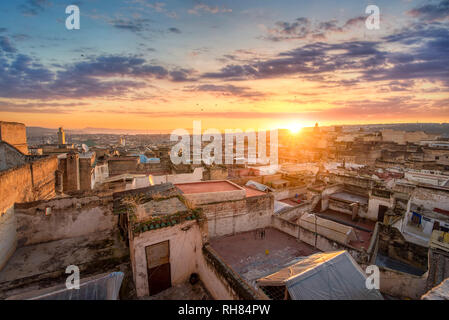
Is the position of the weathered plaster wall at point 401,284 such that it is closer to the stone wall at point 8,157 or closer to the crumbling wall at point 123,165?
the stone wall at point 8,157

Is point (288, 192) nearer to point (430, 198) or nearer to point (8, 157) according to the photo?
point (430, 198)

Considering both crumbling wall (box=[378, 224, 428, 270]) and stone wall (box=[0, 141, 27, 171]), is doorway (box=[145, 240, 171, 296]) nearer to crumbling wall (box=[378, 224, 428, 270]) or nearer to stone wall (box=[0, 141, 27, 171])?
crumbling wall (box=[378, 224, 428, 270])

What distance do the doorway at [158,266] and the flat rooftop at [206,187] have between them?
19.3 feet

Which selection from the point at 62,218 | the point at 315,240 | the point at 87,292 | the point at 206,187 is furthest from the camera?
the point at 206,187

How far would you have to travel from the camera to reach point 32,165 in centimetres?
1105

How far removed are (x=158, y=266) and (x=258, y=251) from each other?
213 inches

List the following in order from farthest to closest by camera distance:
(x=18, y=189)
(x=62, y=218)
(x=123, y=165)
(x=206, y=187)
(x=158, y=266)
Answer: (x=123, y=165), (x=206, y=187), (x=18, y=189), (x=62, y=218), (x=158, y=266)

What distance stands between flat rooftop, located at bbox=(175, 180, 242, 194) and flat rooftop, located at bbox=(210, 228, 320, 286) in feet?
8.84

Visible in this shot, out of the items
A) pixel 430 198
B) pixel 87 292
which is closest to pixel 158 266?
pixel 87 292

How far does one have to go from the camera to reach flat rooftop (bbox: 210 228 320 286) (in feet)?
27.9

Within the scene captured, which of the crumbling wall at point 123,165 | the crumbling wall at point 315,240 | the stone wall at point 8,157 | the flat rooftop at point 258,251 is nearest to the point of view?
the flat rooftop at point 258,251

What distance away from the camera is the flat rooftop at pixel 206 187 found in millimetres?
12288

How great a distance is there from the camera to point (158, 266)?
19.1ft

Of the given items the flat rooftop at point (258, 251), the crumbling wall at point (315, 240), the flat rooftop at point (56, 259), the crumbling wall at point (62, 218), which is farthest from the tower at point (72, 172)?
the crumbling wall at point (315, 240)
